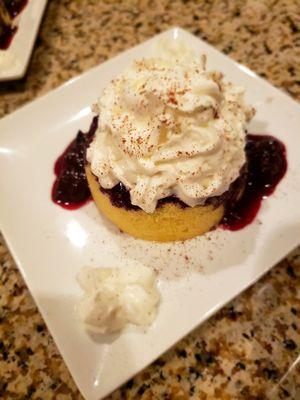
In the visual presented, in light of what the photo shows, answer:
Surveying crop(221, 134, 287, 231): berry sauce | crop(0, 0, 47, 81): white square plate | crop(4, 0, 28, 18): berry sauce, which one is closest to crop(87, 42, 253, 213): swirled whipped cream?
crop(221, 134, 287, 231): berry sauce

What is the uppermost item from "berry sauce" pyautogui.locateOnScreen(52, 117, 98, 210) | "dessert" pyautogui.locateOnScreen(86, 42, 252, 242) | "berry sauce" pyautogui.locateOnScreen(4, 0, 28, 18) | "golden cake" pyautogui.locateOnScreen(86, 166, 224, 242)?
"dessert" pyautogui.locateOnScreen(86, 42, 252, 242)

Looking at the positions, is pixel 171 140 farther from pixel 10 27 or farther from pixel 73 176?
pixel 10 27

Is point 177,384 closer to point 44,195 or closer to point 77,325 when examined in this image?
point 77,325

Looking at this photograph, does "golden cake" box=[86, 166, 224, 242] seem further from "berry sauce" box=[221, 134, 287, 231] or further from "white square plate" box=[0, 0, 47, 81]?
"white square plate" box=[0, 0, 47, 81]

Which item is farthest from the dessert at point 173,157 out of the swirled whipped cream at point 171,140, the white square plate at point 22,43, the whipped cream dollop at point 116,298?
the white square plate at point 22,43

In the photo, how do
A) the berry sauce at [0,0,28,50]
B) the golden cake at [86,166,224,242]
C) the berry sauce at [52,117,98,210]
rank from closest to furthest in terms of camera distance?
the golden cake at [86,166,224,242] < the berry sauce at [52,117,98,210] < the berry sauce at [0,0,28,50]

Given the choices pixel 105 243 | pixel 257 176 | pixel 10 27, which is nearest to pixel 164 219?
pixel 105 243

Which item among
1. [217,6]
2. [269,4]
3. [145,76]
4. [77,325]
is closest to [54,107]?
[145,76]
